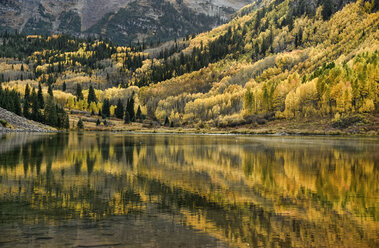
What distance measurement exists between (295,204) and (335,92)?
334ft

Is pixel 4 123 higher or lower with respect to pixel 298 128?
higher

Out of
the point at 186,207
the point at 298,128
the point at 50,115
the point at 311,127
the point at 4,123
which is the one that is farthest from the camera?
the point at 50,115

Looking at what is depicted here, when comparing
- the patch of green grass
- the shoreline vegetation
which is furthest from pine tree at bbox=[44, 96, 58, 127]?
the patch of green grass

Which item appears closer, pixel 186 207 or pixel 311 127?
pixel 186 207

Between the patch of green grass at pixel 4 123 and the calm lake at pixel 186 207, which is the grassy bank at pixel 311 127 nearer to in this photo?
the patch of green grass at pixel 4 123

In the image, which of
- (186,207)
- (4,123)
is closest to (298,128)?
(4,123)

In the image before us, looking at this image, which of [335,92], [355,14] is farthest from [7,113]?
[355,14]

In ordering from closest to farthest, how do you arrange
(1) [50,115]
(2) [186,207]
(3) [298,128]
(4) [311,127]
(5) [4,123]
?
(2) [186,207]
(5) [4,123]
(4) [311,127]
(3) [298,128]
(1) [50,115]

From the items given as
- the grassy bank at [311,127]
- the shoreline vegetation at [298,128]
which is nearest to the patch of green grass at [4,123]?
the shoreline vegetation at [298,128]

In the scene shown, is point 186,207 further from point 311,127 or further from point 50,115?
point 50,115

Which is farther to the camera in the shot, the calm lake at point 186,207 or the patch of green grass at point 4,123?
the patch of green grass at point 4,123

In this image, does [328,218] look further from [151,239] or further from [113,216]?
[113,216]

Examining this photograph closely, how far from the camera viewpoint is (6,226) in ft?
45.3

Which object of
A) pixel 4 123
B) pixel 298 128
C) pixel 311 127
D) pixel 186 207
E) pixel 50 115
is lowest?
pixel 186 207
